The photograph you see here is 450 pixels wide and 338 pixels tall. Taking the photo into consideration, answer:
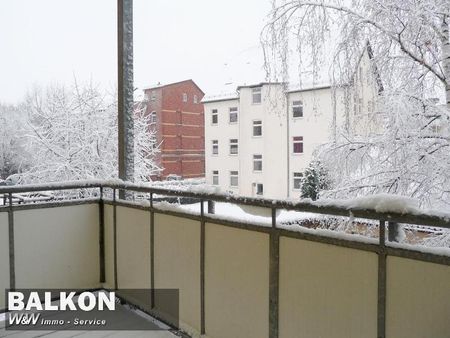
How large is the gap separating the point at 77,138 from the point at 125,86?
10.9 metres

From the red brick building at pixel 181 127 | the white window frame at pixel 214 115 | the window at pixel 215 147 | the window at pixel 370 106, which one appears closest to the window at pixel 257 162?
the window at pixel 215 147

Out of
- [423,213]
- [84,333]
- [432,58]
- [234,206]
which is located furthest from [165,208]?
[432,58]

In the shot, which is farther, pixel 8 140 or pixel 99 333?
pixel 8 140

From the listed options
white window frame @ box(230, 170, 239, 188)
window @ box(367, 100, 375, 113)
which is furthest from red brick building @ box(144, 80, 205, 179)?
window @ box(367, 100, 375, 113)

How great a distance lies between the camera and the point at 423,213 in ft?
4.69

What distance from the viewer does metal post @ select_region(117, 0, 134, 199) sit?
146 inches

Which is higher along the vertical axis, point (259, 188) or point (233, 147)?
point (233, 147)

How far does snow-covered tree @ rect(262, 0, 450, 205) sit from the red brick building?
72.9 feet

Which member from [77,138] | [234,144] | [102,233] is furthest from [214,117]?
[102,233]

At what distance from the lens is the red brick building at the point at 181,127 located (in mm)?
27281

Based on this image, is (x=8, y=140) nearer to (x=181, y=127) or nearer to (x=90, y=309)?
(x=181, y=127)

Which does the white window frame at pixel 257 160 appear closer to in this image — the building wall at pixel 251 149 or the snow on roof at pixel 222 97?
the building wall at pixel 251 149

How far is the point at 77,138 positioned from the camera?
14.0 m

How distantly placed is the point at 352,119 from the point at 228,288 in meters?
3.36
